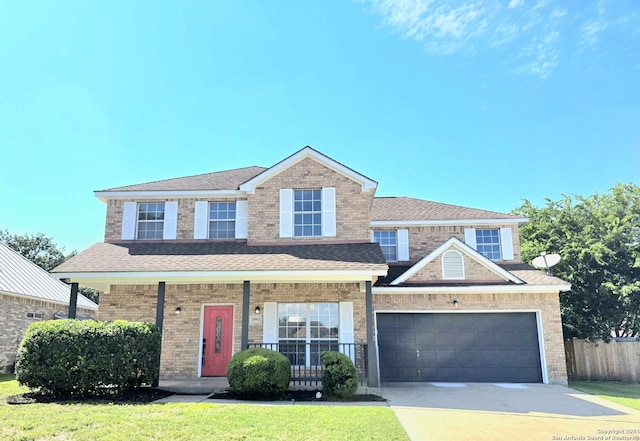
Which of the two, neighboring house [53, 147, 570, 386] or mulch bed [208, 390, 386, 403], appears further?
neighboring house [53, 147, 570, 386]

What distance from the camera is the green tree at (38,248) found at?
121ft

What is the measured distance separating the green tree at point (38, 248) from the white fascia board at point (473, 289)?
33884 mm

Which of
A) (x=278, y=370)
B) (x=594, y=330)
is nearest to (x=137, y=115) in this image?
(x=278, y=370)

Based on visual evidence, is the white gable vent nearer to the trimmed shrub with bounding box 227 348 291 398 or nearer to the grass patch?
the grass patch

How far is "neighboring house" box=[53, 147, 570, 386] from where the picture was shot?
12.4m

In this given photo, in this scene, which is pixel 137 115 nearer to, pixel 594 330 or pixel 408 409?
pixel 408 409

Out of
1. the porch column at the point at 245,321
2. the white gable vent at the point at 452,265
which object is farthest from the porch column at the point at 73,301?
the white gable vent at the point at 452,265

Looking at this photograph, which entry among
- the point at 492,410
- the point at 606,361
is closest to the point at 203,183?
the point at 492,410

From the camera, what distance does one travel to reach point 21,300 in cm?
1631

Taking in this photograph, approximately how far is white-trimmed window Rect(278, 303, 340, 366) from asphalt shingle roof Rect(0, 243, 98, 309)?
399 inches

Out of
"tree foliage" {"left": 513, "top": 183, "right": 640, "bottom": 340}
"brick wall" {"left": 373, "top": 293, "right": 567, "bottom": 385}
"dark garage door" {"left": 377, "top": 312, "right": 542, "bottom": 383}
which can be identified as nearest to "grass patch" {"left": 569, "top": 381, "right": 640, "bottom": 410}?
"dark garage door" {"left": 377, "top": 312, "right": 542, "bottom": 383}

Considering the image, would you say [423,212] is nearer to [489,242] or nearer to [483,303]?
[489,242]

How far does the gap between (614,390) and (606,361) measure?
2.85m

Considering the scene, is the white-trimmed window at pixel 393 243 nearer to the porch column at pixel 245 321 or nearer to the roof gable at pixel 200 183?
the roof gable at pixel 200 183
